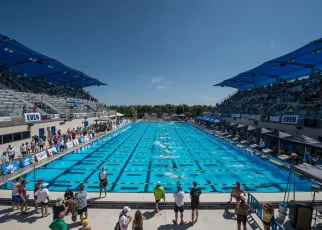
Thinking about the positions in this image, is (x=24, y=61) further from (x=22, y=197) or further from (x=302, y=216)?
(x=302, y=216)

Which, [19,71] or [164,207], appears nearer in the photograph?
[164,207]

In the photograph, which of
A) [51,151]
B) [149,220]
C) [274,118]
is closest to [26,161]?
[51,151]

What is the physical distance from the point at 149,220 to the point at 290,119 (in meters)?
14.1

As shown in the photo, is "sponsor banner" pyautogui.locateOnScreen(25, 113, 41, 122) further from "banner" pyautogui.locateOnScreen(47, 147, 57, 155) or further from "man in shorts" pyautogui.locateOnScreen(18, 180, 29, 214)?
"man in shorts" pyautogui.locateOnScreen(18, 180, 29, 214)

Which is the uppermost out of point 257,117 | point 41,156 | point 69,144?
point 257,117

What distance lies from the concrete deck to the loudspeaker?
276 mm

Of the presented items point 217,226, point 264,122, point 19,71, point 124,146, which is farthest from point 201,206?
point 19,71

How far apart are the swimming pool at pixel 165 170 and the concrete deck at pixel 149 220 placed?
289cm

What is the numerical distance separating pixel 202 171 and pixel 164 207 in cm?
588

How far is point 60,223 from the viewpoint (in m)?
4.05

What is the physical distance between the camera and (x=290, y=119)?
1448cm

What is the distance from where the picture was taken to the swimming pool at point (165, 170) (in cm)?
945

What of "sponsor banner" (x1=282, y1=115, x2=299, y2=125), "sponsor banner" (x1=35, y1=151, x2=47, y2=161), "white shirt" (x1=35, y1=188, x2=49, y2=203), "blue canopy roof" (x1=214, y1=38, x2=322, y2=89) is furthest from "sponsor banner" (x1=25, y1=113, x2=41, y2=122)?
"blue canopy roof" (x1=214, y1=38, x2=322, y2=89)

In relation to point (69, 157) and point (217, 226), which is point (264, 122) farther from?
point (69, 157)
